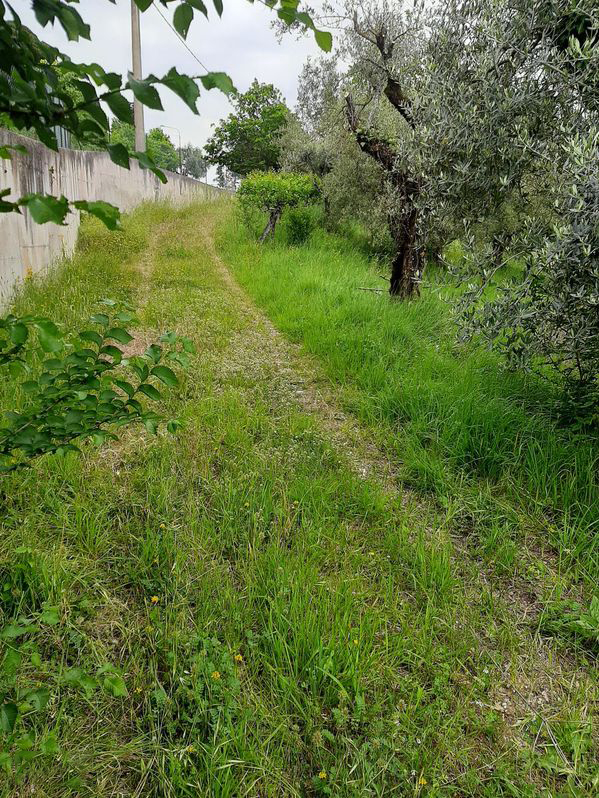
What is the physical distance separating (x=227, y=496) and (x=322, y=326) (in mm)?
4046

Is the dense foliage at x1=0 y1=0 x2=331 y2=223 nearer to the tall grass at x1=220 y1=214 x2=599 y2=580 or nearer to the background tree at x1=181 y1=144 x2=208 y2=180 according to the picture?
the tall grass at x1=220 y1=214 x2=599 y2=580

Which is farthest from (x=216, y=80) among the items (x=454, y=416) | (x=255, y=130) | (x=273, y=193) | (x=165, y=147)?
(x=165, y=147)

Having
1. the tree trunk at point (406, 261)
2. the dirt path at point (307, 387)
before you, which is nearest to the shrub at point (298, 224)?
the tree trunk at point (406, 261)

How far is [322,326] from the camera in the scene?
670cm

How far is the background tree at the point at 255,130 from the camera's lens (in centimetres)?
3612

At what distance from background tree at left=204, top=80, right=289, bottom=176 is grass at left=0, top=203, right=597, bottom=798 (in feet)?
121

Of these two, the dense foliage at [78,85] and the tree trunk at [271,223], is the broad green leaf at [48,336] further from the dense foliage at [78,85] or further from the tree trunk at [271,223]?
the tree trunk at [271,223]

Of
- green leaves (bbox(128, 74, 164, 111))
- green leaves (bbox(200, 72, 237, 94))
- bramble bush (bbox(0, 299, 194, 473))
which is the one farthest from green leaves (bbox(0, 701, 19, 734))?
green leaves (bbox(200, 72, 237, 94))

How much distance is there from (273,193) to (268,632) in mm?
12420

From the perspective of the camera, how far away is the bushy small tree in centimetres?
1255

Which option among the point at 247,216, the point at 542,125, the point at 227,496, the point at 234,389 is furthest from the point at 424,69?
the point at 247,216

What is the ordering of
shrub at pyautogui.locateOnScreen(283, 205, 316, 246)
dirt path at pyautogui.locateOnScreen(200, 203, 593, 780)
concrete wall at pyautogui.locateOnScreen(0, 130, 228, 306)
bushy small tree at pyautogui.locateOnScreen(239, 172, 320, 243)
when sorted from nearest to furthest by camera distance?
dirt path at pyautogui.locateOnScreen(200, 203, 593, 780) → concrete wall at pyautogui.locateOnScreen(0, 130, 228, 306) → bushy small tree at pyautogui.locateOnScreen(239, 172, 320, 243) → shrub at pyautogui.locateOnScreen(283, 205, 316, 246)

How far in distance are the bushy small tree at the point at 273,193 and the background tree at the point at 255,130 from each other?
24.9 metres

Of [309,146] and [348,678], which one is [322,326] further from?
[309,146]
